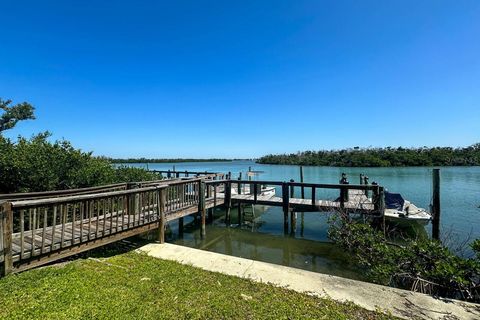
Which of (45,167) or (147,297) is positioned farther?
(45,167)

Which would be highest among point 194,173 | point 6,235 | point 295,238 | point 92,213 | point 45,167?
point 45,167

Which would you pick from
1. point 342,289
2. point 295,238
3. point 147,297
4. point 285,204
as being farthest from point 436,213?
point 147,297

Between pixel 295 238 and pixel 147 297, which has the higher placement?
pixel 147 297

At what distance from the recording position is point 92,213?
7.00 meters


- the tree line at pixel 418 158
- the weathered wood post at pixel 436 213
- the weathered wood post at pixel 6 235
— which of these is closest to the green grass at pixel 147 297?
the weathered wood post at pixel 6 235

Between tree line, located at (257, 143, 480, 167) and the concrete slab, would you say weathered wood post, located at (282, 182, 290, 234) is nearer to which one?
the concrete slab

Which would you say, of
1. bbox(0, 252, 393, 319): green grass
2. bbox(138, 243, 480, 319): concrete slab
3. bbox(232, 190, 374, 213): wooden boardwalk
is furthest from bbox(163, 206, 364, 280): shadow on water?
bbox(0, 252, 393, 319): green grass

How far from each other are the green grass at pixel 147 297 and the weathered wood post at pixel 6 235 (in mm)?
173

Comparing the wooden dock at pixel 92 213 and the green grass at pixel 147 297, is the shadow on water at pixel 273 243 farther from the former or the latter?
the green grass at pixel 147 297

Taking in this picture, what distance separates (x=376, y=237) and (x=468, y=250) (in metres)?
4.33

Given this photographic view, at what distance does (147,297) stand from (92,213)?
3.98 metres

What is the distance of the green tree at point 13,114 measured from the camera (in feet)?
56.2

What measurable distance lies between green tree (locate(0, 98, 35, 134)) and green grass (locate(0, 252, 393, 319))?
684 inches

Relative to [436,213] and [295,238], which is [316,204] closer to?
[295,238]
